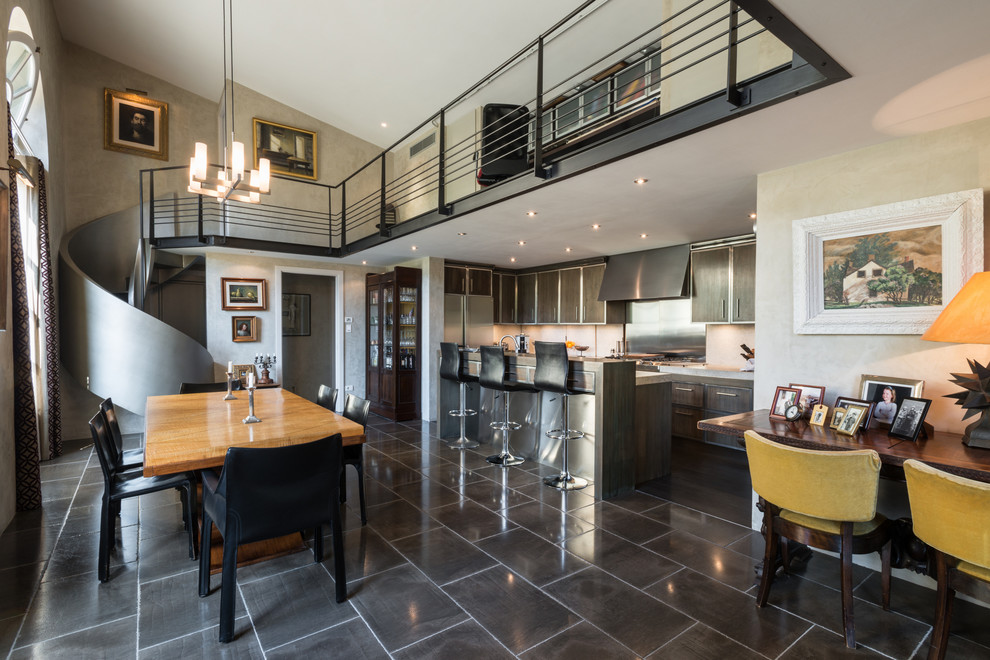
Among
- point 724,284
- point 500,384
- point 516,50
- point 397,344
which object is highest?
point 516,50

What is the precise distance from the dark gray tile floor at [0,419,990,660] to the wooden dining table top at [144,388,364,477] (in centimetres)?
77

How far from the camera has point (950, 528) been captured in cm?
166

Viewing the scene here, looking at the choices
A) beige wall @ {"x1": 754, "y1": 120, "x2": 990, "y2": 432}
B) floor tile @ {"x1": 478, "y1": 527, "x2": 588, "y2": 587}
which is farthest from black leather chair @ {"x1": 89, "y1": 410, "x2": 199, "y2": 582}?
beige wall @ {"x1": 754, "y1": 120, "x2": 990, "y2": 432}

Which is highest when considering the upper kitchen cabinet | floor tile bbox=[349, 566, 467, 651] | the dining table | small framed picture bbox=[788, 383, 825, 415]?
the upper kitchen cabinet

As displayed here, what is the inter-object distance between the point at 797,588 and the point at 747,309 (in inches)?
146

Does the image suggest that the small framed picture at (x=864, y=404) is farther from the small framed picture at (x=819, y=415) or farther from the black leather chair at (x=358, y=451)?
the black leather chair at (x=358, y=451)

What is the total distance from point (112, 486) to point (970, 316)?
14.0 ft

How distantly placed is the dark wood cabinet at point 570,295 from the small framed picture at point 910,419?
5.28m

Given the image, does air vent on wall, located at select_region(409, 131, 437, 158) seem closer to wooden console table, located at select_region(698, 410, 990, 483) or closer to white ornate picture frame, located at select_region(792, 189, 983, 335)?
white ornate picture frame, located at select_region(792, 189, 983, 335)

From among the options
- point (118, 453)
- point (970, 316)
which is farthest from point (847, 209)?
point (118, 453)

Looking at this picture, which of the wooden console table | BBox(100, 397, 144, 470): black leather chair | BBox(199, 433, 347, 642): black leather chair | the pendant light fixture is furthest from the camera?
the pendant light fixture

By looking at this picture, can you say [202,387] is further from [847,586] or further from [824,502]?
[847,586]

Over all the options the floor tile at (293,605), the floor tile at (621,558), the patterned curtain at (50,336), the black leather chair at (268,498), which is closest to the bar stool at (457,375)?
the floor tile at (621,558)

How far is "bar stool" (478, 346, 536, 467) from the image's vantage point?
4.76 m
